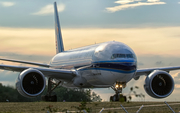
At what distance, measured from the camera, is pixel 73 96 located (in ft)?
119

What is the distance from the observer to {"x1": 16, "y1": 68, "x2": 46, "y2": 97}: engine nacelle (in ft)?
83.3

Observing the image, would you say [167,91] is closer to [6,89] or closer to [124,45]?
[124,45]

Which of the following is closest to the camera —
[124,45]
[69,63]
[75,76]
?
[124,45]

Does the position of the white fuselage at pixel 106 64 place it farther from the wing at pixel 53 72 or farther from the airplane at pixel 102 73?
the wing at pixel 53 72

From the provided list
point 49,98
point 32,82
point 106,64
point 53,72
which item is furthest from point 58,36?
point 106,64

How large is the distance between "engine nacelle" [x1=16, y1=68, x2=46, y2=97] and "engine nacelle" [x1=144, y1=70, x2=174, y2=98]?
735 centimetres

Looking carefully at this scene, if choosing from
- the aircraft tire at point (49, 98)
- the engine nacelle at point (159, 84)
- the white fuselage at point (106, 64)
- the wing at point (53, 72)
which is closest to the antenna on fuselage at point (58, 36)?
the aircraft tire at point (49, 98)

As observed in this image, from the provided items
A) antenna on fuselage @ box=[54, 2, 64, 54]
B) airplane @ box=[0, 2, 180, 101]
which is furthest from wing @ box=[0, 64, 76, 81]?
antenna on fuselage @ box=[54, 2, 64, 54]

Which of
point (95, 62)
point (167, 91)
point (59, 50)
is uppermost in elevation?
point (59, 50)

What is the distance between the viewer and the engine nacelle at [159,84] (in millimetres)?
26531

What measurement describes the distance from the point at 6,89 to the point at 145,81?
1214cm

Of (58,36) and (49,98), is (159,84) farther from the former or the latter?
(58,36)

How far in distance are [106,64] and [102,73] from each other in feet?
2.76

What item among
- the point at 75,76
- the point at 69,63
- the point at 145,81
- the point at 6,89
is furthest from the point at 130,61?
the point at 6,89
